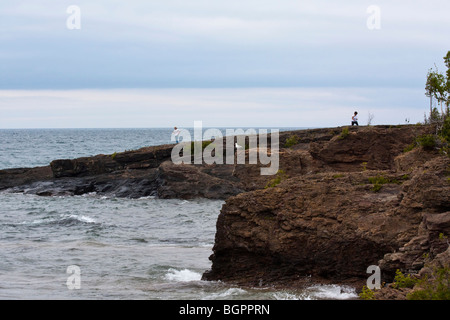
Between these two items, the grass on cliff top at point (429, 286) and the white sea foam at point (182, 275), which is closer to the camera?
the grass on cliff top at point (429, 286)

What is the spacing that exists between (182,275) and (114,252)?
451 centimetres

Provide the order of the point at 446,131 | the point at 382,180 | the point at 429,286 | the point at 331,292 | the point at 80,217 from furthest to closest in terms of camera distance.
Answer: the point at 80,217, the point at 382,180, the point at 446,131, the point at 331,292, the point at 429,286

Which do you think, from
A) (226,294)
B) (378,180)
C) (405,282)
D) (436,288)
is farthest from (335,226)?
(436,288)

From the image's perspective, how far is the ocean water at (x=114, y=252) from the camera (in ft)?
43.8

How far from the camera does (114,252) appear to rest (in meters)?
19.6

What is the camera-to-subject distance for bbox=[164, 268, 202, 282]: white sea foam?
50.3 feet

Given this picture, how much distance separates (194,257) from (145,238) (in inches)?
181

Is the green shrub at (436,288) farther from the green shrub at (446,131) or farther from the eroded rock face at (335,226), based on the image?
the green shrub at (446,131)

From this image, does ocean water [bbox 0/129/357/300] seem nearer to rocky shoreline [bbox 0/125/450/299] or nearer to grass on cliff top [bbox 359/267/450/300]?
rocky shoreline [bbox 0/125/450/299]

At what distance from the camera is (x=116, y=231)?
24453 millimetres

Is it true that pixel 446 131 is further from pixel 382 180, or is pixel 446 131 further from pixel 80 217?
pixel 80 217

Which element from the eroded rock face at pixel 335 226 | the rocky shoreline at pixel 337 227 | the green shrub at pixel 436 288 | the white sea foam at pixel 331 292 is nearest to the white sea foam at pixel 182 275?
the rocky shoreline at pixel 337 227
